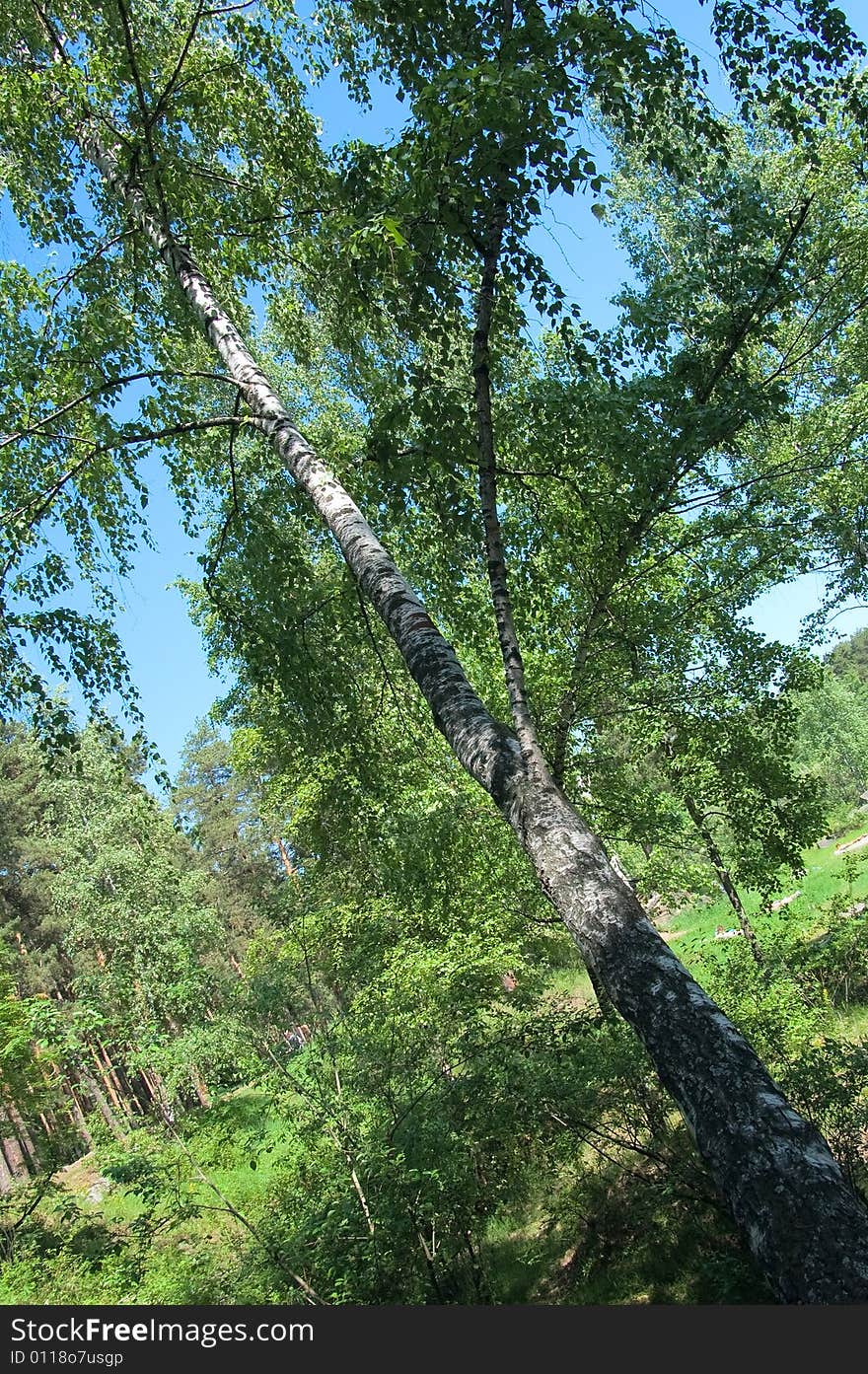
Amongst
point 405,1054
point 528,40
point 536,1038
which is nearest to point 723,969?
point 536,1038

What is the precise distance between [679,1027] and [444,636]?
9.60 feet

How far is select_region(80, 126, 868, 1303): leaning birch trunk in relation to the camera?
56.9 inches

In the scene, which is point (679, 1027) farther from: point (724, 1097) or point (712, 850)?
point (712, 850)

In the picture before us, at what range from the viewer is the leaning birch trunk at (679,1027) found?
1446 mm

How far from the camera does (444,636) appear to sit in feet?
14.6

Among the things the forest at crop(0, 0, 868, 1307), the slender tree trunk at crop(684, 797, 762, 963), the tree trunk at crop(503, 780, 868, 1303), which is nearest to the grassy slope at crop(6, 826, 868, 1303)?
the forest at crop(0, 0, 868, 1307)

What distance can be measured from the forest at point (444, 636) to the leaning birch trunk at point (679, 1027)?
0.4 inches

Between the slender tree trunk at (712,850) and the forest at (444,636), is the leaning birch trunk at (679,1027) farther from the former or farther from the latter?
the slender tree trunk at (712,850)

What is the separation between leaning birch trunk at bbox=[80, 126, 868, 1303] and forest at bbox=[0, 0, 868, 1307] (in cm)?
1

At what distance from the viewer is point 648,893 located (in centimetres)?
959

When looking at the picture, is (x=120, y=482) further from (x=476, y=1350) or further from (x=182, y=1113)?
(x=476, y=1350)

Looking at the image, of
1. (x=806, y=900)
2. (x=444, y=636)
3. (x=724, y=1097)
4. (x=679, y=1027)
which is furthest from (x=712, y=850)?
(x=806, y=900)

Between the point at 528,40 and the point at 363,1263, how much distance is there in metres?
6.03

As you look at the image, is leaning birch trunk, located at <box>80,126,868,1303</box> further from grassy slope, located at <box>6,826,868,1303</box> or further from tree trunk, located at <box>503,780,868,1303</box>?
grassy slope, located at <box>6,826,868,1303</box>
